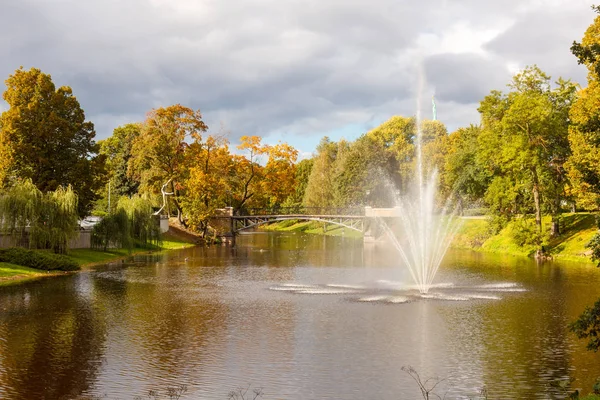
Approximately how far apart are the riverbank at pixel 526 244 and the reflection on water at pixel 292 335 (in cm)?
1304

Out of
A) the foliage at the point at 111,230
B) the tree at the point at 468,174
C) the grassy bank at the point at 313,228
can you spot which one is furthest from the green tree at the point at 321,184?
the foliage at the point at 111,230

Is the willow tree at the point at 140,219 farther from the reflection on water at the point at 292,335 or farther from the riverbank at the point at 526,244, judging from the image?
the riverbank at the point at 526,244

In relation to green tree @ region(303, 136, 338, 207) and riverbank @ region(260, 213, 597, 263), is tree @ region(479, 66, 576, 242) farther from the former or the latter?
green tree @ region(303, 136, 338, 207)

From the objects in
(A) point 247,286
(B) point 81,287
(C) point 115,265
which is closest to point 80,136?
(C) point 115,265

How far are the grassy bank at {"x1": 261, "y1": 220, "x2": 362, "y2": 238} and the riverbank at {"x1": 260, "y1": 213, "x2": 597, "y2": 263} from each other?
35443 millimetres

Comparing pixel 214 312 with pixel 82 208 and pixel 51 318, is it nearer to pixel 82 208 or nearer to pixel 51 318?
pixel 51 318

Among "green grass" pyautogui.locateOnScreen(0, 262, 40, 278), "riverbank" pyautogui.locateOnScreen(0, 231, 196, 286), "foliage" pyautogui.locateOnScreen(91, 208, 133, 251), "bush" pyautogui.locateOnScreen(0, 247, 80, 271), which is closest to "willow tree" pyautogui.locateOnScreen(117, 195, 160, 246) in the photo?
"riverbank" pyautogui.locateOnScreen(0, 231, 196, 286)

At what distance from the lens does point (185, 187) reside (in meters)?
94.6

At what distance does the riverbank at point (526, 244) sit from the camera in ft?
207

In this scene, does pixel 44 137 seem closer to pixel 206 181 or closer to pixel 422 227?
pixel 206 181

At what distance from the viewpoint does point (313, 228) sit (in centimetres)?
14325

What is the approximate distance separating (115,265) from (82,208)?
834cm

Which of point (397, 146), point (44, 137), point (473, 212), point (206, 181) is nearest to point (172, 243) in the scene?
point (206, 181)

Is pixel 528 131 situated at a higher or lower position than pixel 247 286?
higher
